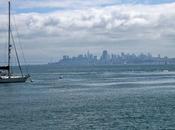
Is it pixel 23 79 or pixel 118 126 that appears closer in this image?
pixel 118 126

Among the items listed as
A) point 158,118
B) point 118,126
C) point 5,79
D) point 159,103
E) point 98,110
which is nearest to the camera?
point 118,126

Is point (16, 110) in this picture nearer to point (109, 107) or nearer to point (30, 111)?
point (30, 111)

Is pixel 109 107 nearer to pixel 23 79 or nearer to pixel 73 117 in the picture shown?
pixel 73 117

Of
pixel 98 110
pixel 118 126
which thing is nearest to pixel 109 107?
pixel 98 110

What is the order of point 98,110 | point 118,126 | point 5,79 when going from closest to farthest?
point 118,126
point 98,110
point 5,79

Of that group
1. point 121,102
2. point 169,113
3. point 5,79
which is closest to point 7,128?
point 169,113

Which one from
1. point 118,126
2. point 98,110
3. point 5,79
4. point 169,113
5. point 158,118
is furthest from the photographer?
point 5,79

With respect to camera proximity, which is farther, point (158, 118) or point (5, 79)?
point (5, 79)

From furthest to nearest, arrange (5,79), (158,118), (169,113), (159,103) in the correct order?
(5,79), (159,103), (169,113), (158,118)
